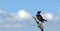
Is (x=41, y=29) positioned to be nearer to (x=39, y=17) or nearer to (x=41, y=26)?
(x=41, y=26)

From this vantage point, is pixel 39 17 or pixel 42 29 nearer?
pixel 42 29

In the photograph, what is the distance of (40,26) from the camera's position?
1262cm

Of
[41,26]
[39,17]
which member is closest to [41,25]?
[41,26]

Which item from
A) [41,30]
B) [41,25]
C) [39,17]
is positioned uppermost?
[39,17]

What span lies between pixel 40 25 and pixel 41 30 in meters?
0.82

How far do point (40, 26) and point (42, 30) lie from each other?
749 millimetres

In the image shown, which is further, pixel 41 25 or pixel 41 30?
pixel 41 25

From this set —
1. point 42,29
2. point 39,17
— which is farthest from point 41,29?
point 39,17

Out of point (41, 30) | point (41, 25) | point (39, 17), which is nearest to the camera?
point (41, 30)

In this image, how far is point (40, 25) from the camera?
1265cm

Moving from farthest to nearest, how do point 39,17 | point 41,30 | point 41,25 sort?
point 39,17
point 41,25
point 41,30

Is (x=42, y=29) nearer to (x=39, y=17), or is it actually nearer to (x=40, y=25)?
(x=40, y=25)

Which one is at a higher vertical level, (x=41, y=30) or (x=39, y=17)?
(x=39, y=17)

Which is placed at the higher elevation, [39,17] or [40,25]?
[39,17]
